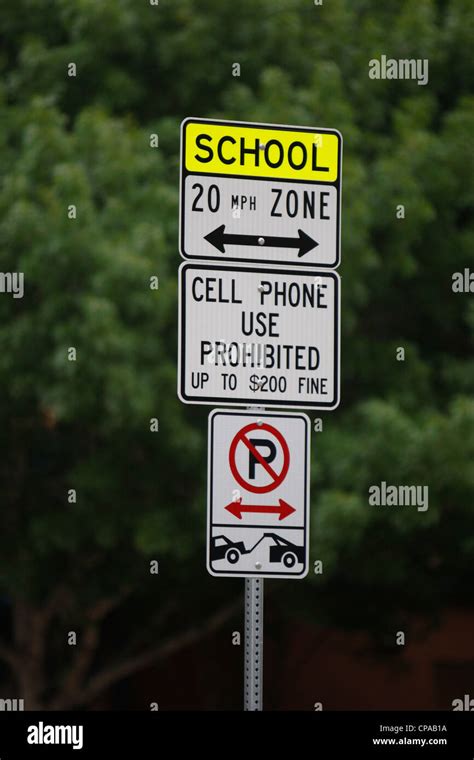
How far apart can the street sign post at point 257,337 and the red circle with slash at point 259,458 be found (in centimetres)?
9

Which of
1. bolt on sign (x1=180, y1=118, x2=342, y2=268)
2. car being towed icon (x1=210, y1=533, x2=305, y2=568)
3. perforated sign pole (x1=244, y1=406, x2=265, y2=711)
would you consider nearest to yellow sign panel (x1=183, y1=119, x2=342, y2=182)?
bolt on sign (x1=180, y1=118, x2=342, y2=268)

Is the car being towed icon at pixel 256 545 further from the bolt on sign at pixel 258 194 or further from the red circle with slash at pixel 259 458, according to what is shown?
the bolt on sign at pixel 258 194

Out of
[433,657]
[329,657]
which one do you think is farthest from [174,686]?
[433,657]

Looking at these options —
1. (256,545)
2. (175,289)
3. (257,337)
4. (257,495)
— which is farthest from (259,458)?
(175,289)

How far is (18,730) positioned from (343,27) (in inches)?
295

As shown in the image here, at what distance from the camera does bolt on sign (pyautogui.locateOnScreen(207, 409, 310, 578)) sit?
442 centimetres

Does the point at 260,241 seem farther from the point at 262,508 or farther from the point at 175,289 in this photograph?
the point at 175,289

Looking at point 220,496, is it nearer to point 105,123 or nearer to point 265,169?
point 265,169

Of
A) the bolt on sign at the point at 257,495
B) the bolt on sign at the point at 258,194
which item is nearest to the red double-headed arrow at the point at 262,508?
the bolt on sign at the point at 257,495

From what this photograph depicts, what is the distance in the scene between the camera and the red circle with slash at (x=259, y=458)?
4.48m

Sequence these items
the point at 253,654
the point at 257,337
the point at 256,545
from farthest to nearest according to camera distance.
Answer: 1. the point at 257,337
2. the point at 256,545
3. the point at 253,654

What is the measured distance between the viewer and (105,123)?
11055 millimetres

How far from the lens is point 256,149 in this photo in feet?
15.2

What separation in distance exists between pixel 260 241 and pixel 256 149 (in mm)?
287
